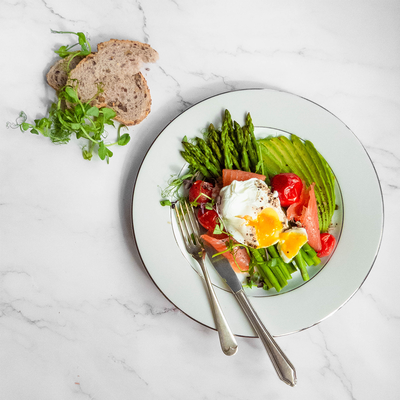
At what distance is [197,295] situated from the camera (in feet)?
8.96

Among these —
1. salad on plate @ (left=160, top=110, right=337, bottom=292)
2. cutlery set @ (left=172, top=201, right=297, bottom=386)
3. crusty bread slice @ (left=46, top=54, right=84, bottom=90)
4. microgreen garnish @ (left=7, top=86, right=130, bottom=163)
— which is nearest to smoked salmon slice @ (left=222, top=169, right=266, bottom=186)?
salad on plate @ (left=160, top=110, right=337, bottom=292)

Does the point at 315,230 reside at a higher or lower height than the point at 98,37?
lower

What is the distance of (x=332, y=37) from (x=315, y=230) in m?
1.92

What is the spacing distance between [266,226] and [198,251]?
0.62 metres

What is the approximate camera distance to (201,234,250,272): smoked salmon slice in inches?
107

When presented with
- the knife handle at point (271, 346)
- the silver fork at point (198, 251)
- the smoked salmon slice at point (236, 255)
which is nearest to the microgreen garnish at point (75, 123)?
the silver fork at point (198, 251)

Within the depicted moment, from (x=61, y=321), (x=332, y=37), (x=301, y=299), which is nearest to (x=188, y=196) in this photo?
(x=301, y=299)

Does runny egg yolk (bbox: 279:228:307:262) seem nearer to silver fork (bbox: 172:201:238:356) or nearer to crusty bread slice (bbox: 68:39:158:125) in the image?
silver fork (bbox: 172:201:238:356)

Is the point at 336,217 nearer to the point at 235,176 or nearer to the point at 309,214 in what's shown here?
the point at 309,214

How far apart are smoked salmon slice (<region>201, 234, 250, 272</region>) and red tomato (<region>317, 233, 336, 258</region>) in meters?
0.63

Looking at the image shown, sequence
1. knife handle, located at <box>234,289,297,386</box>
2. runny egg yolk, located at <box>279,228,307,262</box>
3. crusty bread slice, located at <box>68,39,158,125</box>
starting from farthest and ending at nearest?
crusty bread slice, located at <box>68,39,158,125</box>
runny egg yolk, located at <box>279,228,307,262</box>
knife handle, located at <box>234,289,297,386</box>

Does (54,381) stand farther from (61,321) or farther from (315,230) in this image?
(315,230)

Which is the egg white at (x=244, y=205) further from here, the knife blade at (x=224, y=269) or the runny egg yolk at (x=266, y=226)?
the knife blade at (x=224, y=269)

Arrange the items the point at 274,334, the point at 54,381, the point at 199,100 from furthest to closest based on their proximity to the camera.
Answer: the point at 199,100, the point at 54,381, the point at 274,334
